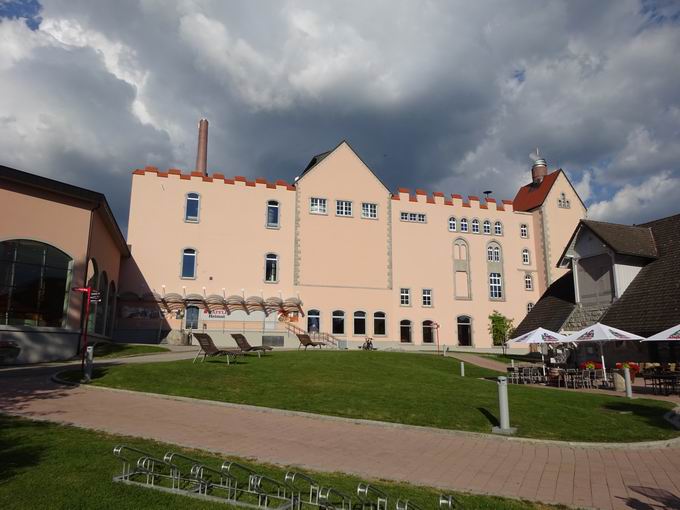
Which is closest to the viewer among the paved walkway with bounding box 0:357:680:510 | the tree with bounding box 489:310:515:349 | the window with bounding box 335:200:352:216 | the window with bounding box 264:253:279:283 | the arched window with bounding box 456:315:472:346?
the paved walkway with bounding box 0:357:680:510

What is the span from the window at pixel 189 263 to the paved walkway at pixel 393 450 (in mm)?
24631

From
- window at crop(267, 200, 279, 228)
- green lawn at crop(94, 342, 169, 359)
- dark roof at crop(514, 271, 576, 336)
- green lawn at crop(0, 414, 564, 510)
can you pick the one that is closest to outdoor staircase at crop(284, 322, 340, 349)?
window at crop(267, 200, 279, 228)

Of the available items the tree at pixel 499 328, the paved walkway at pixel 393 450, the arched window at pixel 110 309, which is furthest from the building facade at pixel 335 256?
the paved walkway at pixel 393 450

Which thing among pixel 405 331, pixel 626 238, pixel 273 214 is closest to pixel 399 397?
pixel 626 238

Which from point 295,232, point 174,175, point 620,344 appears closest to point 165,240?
point 174,175

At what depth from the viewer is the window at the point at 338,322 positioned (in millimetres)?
38094

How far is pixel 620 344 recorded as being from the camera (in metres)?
24.6

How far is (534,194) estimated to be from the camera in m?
47.3

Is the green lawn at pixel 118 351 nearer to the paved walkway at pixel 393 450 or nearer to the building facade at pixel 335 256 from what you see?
the building facade at pixel 335 256

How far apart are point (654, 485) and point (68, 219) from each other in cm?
2122

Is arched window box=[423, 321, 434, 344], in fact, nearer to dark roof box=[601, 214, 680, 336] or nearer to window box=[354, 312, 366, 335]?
window box=[354, 312, 366, 335]

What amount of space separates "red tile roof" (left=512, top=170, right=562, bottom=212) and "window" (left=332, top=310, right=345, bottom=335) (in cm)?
2089

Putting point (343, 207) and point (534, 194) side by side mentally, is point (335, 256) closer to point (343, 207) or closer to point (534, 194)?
point (343, 207)

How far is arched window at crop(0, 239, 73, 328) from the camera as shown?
61.0ft
